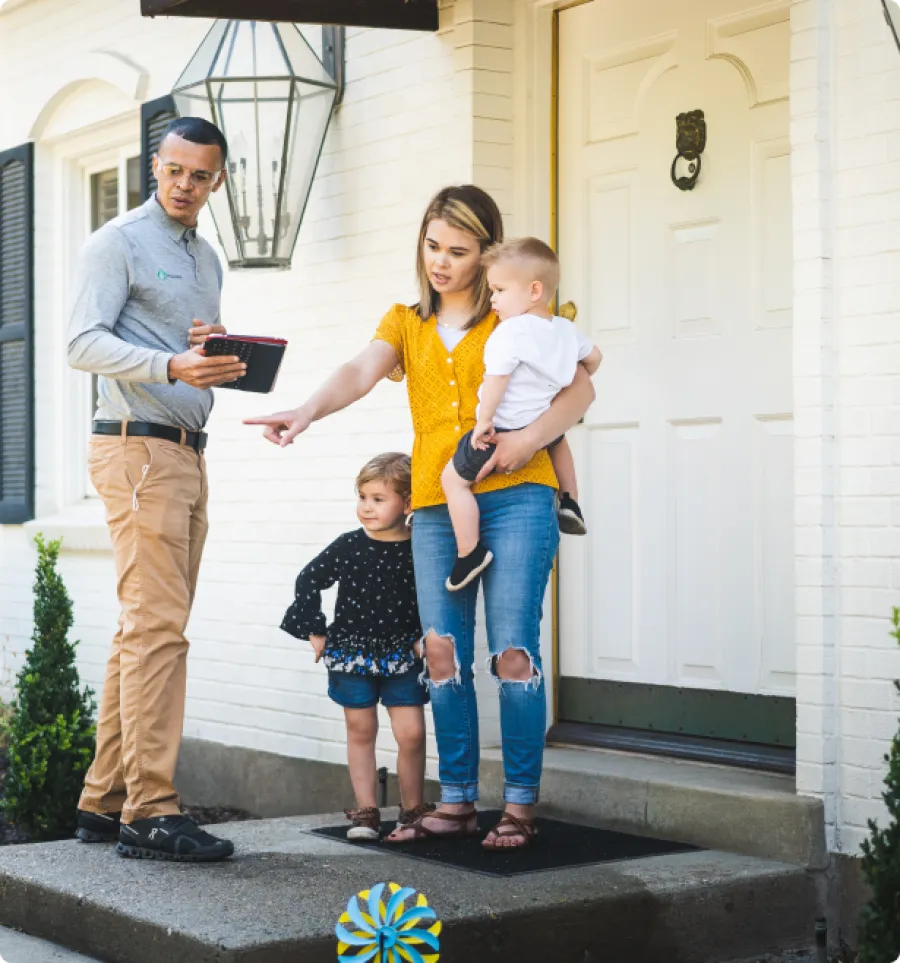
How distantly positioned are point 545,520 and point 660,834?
3.50 ft

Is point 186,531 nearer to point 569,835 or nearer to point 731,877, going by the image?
point 569,835

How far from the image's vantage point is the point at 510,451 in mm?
4188

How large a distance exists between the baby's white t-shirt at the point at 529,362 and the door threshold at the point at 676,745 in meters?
1.37

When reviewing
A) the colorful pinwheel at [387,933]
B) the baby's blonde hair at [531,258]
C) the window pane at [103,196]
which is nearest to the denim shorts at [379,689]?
the baby's blonde hair at [531,258]

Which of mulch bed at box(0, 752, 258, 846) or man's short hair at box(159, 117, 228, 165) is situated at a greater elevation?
man's short hair at box(159, 117, 228, 165)

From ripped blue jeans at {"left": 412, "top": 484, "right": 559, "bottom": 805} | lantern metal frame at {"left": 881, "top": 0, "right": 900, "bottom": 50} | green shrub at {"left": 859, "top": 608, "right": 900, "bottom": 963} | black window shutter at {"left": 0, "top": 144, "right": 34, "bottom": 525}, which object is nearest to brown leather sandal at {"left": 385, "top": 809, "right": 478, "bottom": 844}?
ripped blue jeans at {"left": 412, "top": 484, "right": 559, "bottom": 805}

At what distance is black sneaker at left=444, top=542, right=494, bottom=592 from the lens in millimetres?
4262

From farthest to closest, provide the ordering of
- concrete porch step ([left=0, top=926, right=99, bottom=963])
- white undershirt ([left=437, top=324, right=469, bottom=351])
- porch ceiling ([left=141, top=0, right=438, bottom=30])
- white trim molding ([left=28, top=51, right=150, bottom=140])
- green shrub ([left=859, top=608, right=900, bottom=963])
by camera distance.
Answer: white trim molding ([left=28, top=51, right=150, bottom=140])
porch ceiling ([left=141, top=0, right=438, bottom=30])
white undershirt ([left=437, top=324, right=469, bottom=351])
concrete porch step ([left=0, top=926, right=99, bottom=963])
green shrub ([left=859, top=608, right=900, bottom=963])

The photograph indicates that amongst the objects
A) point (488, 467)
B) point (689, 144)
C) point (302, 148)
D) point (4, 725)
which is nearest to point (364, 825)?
point (488, 467)

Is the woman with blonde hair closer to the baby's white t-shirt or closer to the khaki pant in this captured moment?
the baby's white t-shirt

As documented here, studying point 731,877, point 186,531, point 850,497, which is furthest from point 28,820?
point 850,497

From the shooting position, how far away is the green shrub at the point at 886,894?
3.31 metres

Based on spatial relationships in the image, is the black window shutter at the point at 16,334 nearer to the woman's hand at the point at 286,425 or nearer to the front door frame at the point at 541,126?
the front door frame at the point at 541,126

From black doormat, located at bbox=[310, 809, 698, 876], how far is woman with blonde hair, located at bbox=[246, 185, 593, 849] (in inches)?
2.0
